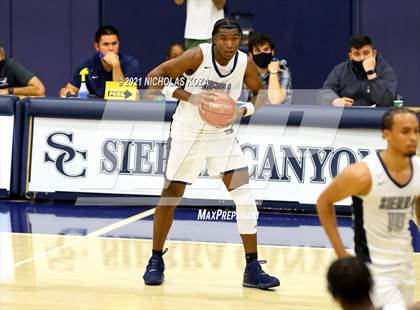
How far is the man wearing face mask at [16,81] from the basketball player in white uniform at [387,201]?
6.76m

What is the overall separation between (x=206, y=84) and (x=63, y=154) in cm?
361

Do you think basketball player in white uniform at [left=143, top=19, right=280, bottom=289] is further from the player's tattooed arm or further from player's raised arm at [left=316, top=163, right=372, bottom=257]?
player's raised arm at [left=316, top=163, right=372, bottom=257]

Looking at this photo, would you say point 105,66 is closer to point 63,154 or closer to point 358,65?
point 63,154

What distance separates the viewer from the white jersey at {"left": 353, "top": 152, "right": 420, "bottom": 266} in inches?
199

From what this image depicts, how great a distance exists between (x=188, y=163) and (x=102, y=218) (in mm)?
2907

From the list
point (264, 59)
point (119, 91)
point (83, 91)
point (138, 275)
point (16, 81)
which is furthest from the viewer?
point (16, 81)

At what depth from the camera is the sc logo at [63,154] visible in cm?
1053

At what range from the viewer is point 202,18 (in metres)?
12.0

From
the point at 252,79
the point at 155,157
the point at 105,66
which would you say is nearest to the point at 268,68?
the point at 155,157

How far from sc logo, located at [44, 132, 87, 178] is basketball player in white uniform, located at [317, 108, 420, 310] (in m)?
5.75

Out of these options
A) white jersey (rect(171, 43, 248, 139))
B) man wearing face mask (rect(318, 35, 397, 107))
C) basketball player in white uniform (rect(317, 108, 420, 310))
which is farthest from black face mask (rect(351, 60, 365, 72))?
basketball player in white uniform (rect(317, 108, 420, 310))

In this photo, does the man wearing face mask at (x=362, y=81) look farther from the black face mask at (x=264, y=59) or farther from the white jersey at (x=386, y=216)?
the white jersey at (x=386, y=216)

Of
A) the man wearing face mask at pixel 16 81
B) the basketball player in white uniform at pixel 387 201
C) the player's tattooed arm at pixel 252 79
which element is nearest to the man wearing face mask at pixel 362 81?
the player's tattooed arm at pixel 252 79

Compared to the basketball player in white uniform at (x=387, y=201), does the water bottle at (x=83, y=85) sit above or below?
above
